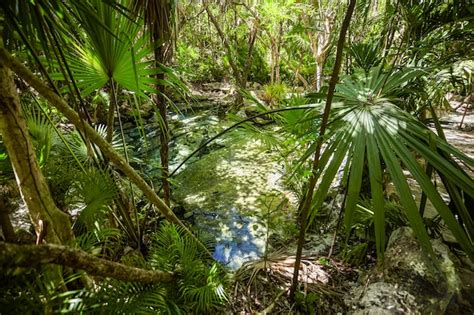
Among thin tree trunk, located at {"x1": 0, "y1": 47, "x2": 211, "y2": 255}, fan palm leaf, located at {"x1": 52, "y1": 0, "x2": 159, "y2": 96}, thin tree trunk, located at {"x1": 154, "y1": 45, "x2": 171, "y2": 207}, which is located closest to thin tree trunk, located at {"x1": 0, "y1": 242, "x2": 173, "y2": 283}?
thin tree trunk, located at {"x1": 0, "y1": 47, "x2": 211, "y2": 255}

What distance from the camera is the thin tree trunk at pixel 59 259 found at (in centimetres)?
54

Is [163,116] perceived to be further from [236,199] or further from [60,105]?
[236,199]

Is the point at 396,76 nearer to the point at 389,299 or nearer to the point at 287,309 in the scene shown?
the point at 389,299

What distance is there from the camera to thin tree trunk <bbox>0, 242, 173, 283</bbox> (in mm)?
539

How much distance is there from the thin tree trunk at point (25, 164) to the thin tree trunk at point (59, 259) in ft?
0.99

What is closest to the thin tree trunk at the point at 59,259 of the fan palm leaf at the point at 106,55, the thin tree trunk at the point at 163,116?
the fan palm leaf at the point at 106,55

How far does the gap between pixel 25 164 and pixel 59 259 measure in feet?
1.88

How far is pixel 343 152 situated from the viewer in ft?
3.97

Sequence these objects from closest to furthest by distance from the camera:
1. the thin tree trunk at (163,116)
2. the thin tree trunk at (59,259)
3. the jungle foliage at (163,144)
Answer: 1. the thin tree trunk at (59,259)
2. the jungle foliage at (163,144)
3. the thin tree trunk at (163,116)

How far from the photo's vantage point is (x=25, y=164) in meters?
1.03

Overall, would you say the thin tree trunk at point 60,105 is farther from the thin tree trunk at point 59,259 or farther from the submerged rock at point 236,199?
the submerged rock at point 236,199

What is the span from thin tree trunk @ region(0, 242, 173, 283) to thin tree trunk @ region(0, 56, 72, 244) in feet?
0.99

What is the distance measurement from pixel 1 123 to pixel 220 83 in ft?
34.7

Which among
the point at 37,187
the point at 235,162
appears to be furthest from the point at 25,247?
the point at 235,162
